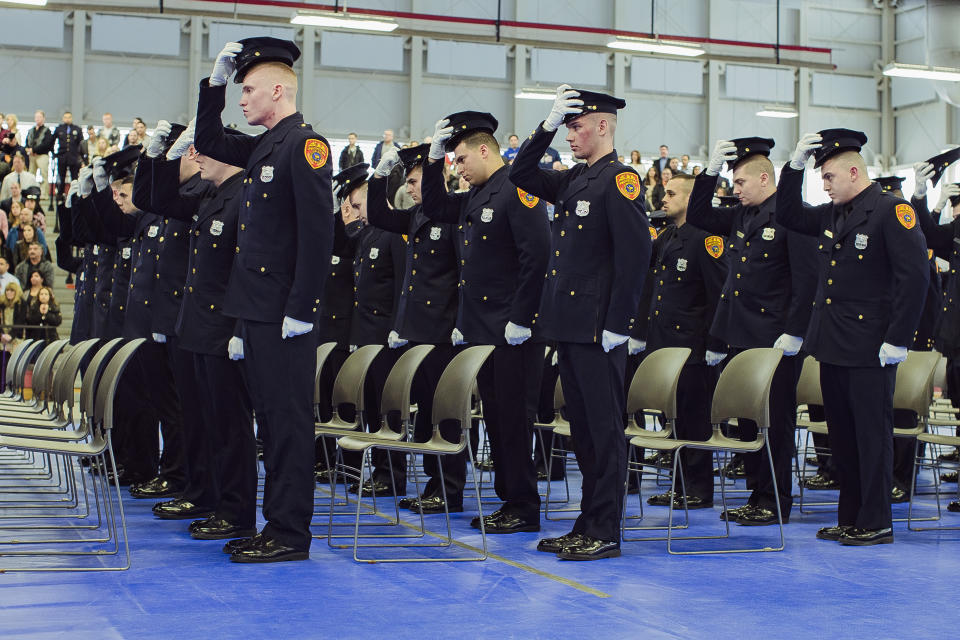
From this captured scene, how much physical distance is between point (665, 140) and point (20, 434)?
21268 mm

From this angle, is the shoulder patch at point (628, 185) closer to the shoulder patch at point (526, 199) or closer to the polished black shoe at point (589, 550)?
the shoulder patch at point (526, 199)

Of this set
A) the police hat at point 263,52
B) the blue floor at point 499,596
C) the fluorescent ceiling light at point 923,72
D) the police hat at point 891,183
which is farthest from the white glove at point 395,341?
the fluorescent ceiling light at point 923,72

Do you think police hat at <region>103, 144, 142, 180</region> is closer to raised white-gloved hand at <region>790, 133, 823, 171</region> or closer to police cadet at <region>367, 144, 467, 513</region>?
police cadet at <region>367, 144, 467, 513</region>

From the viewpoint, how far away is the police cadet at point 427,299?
608cm

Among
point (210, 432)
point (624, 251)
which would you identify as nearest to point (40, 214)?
point (210, 432)

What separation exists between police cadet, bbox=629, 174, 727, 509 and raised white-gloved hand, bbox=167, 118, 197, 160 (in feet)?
9.24

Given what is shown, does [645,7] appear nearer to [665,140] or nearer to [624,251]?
[665,140]

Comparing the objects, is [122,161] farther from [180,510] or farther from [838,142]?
[838,142]

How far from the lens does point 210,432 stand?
5039 millimetres

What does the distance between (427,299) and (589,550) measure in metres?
2.05

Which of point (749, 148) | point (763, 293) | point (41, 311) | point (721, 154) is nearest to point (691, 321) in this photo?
point (763, 293)

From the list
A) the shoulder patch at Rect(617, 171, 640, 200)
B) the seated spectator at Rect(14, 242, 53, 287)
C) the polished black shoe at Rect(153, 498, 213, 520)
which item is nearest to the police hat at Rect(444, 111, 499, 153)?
the shoulder patch at Rect(617, 171, 640, 200)

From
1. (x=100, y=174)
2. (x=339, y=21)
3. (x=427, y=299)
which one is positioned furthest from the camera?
(x=339, y=21)

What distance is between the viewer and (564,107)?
4801 millimetres
